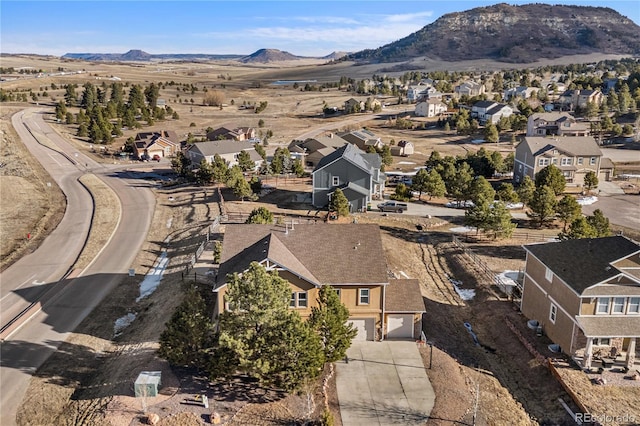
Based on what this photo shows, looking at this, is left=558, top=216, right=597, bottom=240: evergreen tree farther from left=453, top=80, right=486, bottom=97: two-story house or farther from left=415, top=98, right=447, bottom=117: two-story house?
left=453, top=80, right=486, bottom=97: two-story house

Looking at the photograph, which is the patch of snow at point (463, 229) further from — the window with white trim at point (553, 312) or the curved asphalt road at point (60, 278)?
the curved asphalt road at point (60, 278)

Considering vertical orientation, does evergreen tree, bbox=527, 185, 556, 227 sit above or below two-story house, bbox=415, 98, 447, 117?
below

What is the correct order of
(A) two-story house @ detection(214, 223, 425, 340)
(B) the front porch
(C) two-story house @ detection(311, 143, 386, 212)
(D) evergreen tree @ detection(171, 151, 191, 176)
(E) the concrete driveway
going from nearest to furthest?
(E) the concrete driveway
(B) the front porch
(A) two-story house @ detection(214, 223, 425, 340)
(C) two-story house @ detection(311, 143, 386, 212)
(D) evergreen tree @ detection(171, 151, 191, 176)

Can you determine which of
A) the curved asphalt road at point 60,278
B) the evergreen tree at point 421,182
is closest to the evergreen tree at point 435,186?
the evergreen tree at point 421,182

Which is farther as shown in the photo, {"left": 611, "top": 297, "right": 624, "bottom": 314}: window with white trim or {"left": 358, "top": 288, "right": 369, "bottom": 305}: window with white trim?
{"left": 358, "top": 288, "right": 369, "bottom": 305}: window with white trim

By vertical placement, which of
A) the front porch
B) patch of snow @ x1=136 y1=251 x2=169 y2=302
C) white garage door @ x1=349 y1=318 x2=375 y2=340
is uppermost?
white garage door @ x1=349 y1=318 x2=375 y2=340

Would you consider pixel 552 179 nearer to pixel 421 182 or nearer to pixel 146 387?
pixel 421 182

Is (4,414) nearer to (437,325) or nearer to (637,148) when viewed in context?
(437,325)

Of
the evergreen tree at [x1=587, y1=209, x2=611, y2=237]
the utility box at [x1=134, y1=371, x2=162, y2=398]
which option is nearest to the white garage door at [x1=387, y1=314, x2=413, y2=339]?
the utility box at [x1=134, y1=371, x2=162, y2=398]

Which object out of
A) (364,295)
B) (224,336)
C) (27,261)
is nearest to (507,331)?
(364,295)
